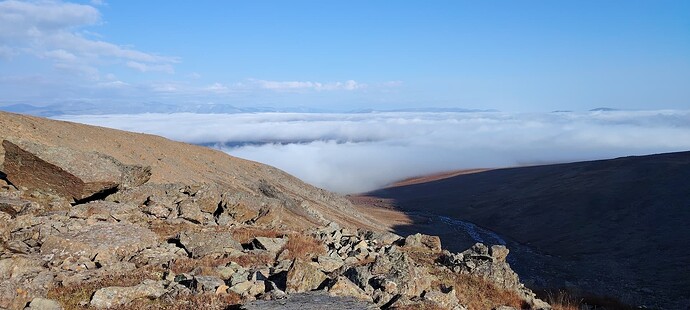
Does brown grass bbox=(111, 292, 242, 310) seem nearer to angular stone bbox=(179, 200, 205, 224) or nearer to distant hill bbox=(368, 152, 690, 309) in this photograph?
angular stone bbox=(179, 200, 205, 224)

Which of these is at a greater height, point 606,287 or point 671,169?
point 671,169

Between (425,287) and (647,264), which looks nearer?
(425,287)

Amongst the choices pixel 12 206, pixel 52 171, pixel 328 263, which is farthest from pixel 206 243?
pixel 52 171

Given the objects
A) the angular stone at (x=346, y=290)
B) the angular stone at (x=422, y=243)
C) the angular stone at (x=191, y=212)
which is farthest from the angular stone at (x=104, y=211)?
the angular stone at (x=422, y=243)

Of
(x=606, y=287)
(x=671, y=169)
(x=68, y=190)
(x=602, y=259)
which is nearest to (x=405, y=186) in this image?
(x=671, y=169)

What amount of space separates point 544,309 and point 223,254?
943 centimetres

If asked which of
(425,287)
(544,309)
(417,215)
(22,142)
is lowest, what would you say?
(417,215)

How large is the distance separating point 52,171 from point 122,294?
9.77 metres

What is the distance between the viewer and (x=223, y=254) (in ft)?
41.9

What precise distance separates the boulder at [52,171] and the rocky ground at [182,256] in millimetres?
40

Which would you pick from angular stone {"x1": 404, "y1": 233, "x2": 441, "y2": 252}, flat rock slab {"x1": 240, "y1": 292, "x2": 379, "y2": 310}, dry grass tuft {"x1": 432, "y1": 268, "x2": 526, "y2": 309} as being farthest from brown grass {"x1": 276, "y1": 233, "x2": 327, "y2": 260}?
angular stone {"x1": 404, "y1": 233, "x2": 441, "y2": 252}

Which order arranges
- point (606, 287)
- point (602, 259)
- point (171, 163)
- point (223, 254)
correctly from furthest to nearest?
point (602, 259) < point (171, 163) < point (606, 287) < point (223, 254)

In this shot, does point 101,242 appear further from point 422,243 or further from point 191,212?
point 422,243

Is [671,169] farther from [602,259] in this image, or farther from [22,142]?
[22,142]
